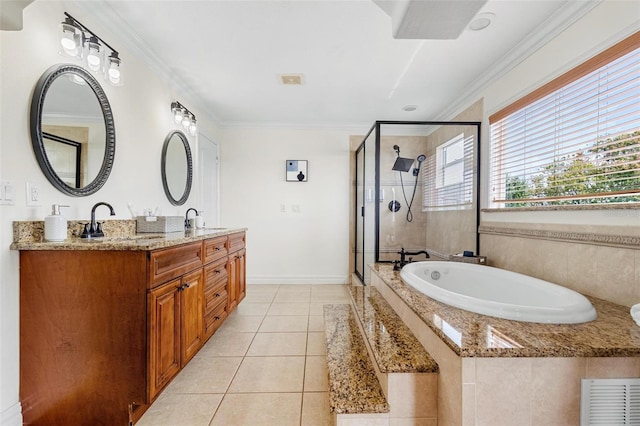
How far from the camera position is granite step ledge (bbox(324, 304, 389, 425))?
3.99 ft

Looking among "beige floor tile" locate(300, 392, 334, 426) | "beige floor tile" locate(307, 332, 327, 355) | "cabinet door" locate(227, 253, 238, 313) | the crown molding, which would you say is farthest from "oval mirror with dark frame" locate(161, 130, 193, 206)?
the crown molding

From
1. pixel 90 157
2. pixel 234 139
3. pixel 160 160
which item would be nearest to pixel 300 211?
pixel 234 139

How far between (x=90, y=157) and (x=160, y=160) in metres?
0.84

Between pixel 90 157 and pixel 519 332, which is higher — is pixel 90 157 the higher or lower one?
the higher one

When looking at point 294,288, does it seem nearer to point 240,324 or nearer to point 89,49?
point 240,324

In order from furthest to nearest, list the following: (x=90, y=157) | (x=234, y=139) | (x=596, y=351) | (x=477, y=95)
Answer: (x=234, y=139), (x=477, y=95), (x=90, y=157), (x=596, y=351)

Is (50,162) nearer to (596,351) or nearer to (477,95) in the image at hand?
(596,351)

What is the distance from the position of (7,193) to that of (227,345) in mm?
1685

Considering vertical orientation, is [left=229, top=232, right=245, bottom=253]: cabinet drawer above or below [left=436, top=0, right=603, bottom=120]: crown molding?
below

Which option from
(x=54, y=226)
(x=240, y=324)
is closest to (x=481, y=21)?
(x=54, y=226)

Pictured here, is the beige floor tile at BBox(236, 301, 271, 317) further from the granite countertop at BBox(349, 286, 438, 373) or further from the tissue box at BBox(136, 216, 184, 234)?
the tissue box at BBox(136, 216, 184, 234)

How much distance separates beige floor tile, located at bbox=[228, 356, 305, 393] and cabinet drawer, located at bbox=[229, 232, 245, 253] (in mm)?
1029

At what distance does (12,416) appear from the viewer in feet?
4.39

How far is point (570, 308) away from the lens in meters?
1.33
